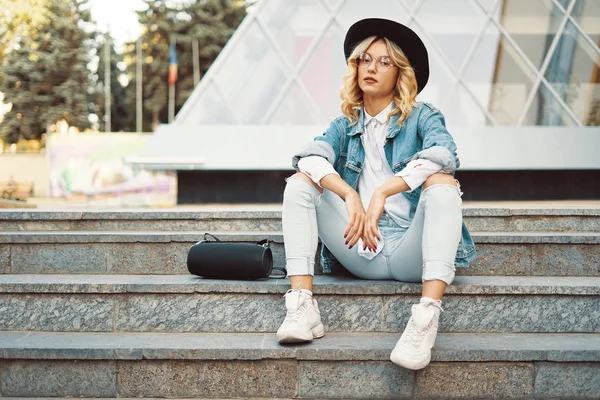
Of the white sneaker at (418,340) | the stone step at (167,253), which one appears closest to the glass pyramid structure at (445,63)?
the stone step at (167,253)

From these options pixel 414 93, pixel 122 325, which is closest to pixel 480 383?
pixel 414 93

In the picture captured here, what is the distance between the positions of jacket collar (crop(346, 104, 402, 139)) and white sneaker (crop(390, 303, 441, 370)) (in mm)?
934

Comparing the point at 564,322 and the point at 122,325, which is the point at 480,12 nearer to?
the point at 564,322

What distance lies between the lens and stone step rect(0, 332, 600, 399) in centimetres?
233

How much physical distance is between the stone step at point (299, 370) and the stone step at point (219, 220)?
1409 mm

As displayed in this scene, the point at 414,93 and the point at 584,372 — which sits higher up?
the point at 414,93

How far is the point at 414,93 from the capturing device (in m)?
2.83

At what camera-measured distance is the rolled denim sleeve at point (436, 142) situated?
95.3 inches

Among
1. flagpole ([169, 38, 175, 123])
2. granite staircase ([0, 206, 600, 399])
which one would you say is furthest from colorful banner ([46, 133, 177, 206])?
granite staircase ([0, 206, 600, 399])

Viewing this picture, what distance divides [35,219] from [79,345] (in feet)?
5.36

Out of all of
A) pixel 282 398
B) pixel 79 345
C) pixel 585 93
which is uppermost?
pixel 585 93

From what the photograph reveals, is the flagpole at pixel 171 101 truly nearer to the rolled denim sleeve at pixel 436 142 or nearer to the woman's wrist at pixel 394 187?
the rolled denim sleeve at pixel 436 142

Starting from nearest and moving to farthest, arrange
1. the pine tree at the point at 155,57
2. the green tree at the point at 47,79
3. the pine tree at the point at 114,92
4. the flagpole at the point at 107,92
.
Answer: the green tree at the point at 47,79 → the flagpole at the point at 107,92 → the pine tree at the point at 155,57 → the pine tree at the point at 114,92

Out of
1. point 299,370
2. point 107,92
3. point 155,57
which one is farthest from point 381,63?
point 155,57
